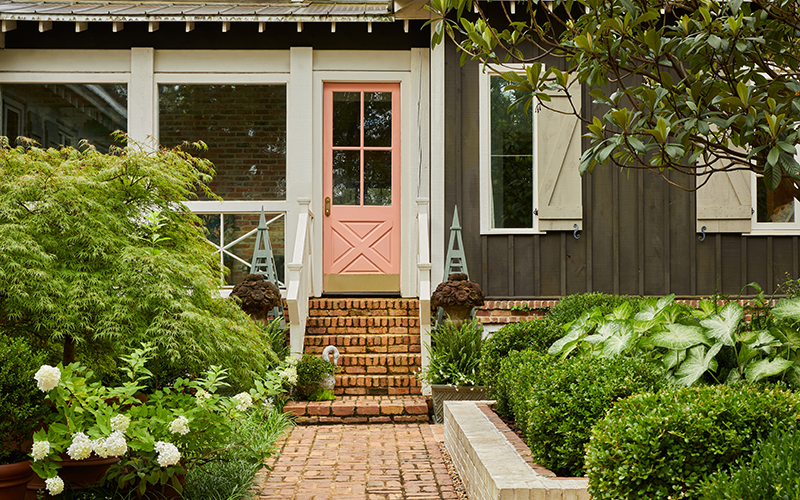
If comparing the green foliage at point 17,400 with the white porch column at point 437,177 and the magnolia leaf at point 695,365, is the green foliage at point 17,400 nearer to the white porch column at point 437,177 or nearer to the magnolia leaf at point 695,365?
the magnolia leaf at point 695,365

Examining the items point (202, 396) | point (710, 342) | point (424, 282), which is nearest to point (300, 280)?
point (424, 282)

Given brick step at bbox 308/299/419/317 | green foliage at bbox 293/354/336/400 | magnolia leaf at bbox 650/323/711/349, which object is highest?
magnolia leaf at bbox 650/323/711/349

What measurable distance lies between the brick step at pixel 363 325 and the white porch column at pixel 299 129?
1443 millimetres

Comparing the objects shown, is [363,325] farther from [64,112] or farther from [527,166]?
[64,112]

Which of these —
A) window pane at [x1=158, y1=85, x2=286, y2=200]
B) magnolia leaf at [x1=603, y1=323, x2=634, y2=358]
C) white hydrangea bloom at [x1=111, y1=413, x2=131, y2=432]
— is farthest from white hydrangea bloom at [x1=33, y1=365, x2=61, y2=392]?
window pane at [x1=158, y1=85, x2=286, y2=200]

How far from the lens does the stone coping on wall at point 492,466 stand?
102 inches

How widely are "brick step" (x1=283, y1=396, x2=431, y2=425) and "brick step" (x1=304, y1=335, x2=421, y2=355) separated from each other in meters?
0.97

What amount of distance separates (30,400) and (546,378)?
2.31m

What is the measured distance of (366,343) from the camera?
7043 millimetres

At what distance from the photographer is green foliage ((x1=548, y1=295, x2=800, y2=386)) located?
301cm

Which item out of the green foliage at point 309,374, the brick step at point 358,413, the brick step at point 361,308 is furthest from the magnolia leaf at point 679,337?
the brick step at point 361,308

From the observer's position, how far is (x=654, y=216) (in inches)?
295

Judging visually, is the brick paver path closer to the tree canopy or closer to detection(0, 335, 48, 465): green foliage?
detection(0, 335, 48, 465): green foliage

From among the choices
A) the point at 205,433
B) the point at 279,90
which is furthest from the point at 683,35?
the point at 279,90
